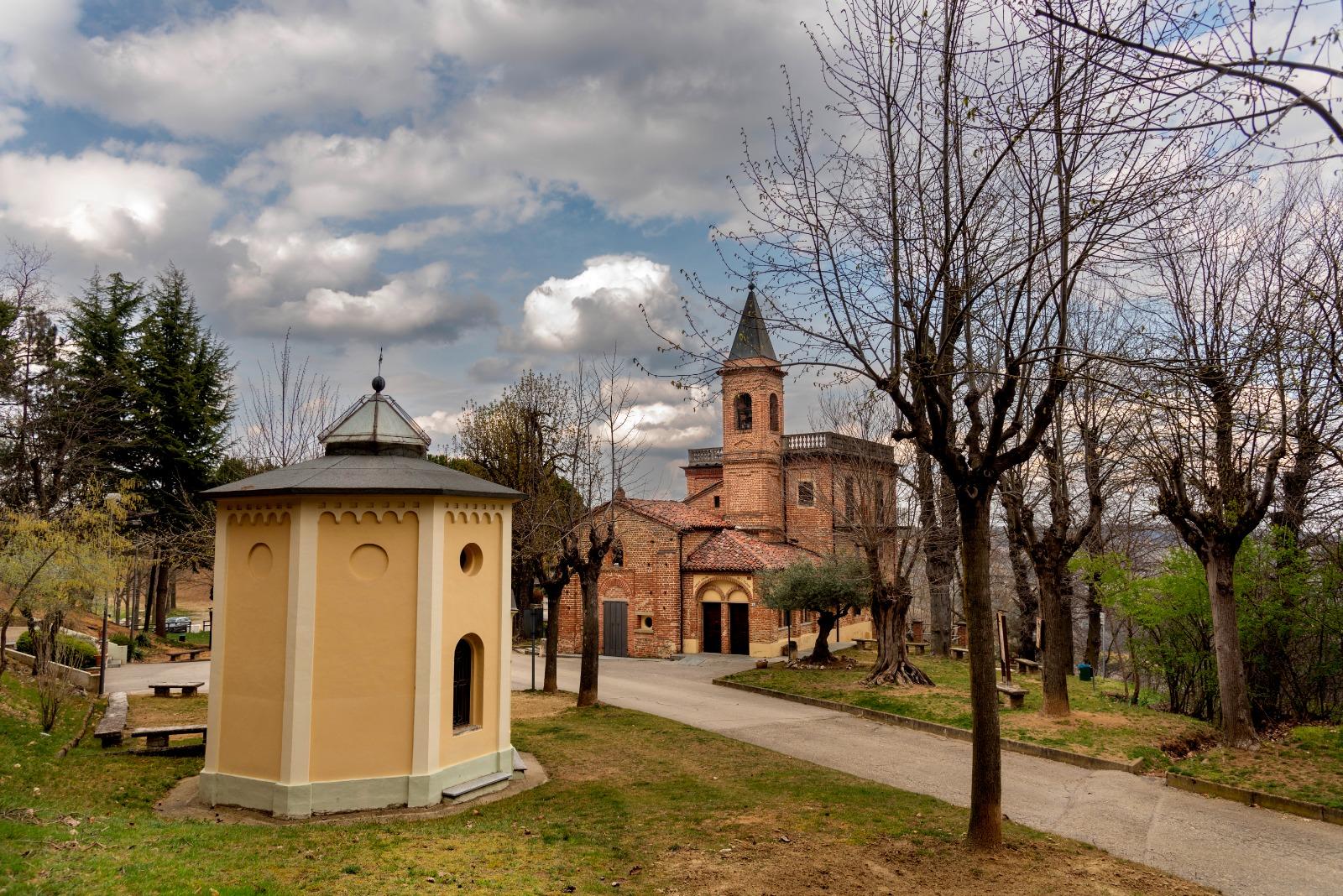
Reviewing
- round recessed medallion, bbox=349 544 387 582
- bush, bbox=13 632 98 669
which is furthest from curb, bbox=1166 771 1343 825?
bush, bbox=13 632 98 669

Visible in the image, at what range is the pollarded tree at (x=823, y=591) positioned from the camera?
2434cm

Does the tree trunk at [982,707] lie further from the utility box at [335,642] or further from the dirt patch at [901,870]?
the utility box at [335,642]

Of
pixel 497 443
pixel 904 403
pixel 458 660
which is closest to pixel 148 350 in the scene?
pixel 497 443

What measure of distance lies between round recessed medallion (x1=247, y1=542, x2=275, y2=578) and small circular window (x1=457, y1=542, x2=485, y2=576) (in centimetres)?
251

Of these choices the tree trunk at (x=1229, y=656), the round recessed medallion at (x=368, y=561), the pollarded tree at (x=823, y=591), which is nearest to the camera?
the round recessed medallion at (x=368, y=561)

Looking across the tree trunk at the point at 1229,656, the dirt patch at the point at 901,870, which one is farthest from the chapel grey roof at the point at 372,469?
the tree trunk at the point at 1229,656

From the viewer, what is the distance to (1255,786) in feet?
35.9

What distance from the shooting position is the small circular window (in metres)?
11.2

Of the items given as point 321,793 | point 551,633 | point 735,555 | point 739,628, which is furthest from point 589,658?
point 739,628

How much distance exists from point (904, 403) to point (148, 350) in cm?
3112

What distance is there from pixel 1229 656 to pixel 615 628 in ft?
75.3

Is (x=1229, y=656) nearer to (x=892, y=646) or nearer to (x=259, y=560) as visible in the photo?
(x=892, y=646)

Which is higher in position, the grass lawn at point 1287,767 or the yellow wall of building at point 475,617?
the yellow wall of building at point 475,617

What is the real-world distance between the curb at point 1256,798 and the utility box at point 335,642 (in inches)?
424
